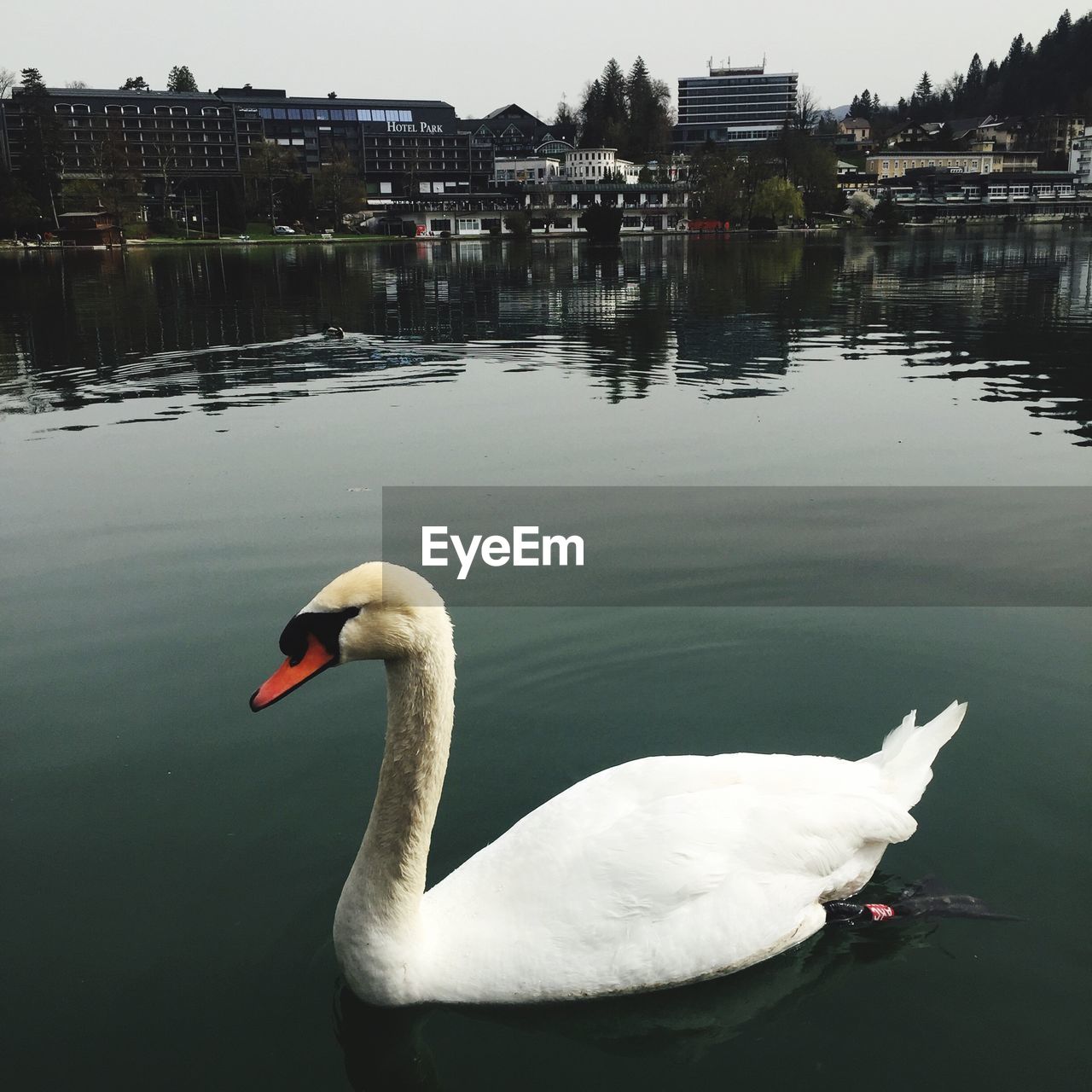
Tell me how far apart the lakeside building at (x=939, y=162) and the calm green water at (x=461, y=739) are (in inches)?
7045

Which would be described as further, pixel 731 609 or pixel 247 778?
pixel 731 609

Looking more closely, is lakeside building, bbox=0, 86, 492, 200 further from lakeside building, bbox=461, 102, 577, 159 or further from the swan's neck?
the swan's neck

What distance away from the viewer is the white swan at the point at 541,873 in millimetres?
4203

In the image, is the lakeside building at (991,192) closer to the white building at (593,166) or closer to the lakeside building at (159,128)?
the white building at (593,166)

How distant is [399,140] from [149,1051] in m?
178

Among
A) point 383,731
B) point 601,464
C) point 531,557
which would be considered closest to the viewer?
point 383,731

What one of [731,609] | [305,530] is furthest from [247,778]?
[305,530]

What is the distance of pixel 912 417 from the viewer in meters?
16.1

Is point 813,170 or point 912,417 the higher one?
point 813,170

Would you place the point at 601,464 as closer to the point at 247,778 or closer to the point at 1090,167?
the point at 247,778

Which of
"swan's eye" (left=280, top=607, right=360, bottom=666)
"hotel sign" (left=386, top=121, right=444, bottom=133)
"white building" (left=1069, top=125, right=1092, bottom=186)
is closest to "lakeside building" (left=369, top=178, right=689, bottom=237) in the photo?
"hotel sign" (left=386, top=121, right=444, bottom=133)

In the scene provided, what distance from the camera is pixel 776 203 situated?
388ft

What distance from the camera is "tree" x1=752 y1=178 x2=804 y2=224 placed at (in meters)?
118

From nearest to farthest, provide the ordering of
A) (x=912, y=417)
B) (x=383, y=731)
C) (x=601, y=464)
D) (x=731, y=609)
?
(x=383, y=731), (x=731, y=609), (x=601, y=464), (x=912, y=417)
